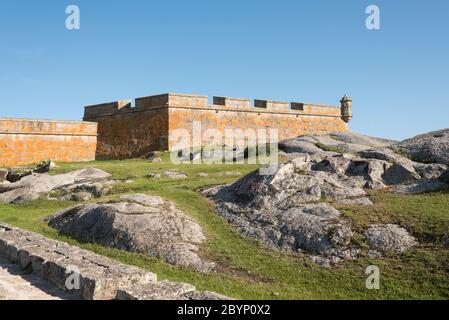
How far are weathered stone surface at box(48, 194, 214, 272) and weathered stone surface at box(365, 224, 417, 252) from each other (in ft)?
14.2

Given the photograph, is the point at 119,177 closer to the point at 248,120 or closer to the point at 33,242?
the point at 33,242

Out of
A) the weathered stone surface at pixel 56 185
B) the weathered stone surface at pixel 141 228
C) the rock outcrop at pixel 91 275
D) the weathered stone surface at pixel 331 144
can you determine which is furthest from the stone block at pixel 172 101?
the rock outcrop at pixel 91 275

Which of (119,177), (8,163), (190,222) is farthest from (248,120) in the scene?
(190,222)

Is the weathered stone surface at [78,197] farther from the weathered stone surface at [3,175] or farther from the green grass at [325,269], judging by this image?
the weathered stone surface at [3,175]

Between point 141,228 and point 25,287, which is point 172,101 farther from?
point 25,287

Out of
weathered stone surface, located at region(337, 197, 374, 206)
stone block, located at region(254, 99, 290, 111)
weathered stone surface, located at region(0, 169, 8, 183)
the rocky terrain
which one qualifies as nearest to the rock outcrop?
the rocky terrain

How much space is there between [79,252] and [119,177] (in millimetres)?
14417

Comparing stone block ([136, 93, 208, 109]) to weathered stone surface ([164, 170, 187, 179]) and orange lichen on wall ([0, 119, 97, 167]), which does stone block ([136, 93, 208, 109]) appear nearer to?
orange lichen on wall ([0, 119, 97, 167])

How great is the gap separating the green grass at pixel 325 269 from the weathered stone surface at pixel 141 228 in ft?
1.25

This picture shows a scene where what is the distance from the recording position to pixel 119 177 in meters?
24.7

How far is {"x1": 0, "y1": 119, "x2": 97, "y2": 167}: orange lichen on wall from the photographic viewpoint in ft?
111

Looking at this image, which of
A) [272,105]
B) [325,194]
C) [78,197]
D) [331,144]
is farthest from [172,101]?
[325,194]

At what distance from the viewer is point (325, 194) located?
15.0 metres

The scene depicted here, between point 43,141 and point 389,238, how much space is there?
3043cm
